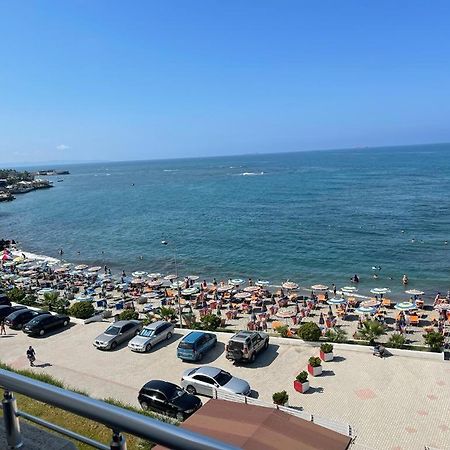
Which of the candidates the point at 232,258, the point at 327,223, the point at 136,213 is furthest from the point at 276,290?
the point at 136,213

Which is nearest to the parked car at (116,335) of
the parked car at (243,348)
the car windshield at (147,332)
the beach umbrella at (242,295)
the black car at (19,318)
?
the car windshield at (147,332)

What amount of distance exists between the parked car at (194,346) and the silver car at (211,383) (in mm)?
2689

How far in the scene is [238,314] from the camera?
111ft

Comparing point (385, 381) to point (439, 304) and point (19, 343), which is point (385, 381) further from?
point (19, 343)

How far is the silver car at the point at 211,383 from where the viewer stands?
55.5 ft

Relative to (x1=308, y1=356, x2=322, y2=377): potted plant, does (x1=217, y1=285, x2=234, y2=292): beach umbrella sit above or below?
below

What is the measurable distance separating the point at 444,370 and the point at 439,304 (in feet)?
45.4

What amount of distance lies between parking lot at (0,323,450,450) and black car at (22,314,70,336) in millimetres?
526

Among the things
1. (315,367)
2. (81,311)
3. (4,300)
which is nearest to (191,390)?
(315,367)

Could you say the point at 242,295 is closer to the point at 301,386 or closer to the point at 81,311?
the point at 81,311

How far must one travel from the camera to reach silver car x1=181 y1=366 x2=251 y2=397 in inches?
666

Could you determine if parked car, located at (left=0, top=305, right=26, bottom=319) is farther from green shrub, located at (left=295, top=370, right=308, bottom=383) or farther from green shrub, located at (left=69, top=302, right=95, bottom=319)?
green shrub, located at (left=295, top=370, right=308, bottom=383)

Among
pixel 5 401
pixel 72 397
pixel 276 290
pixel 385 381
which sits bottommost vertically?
pixel 276 290

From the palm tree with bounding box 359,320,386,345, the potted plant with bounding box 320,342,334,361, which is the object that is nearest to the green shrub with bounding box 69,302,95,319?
the potted plant with bounding box 320,342,334,361
